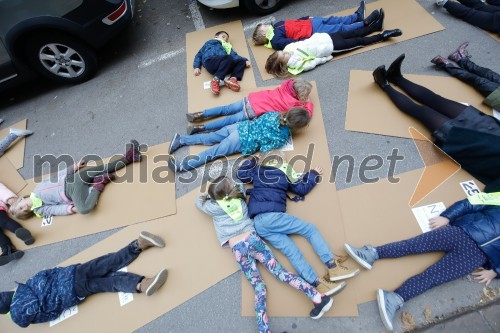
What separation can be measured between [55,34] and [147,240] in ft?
8.12

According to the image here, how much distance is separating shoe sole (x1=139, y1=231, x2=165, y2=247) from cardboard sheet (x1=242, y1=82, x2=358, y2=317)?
0.73 m

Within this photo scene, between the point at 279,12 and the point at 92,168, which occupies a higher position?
the point at 279,12

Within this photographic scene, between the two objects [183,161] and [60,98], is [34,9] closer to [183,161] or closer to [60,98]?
[60,98]

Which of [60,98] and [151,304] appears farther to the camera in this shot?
[60,98]

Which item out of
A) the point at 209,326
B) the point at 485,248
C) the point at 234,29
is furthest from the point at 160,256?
the point at 234,29

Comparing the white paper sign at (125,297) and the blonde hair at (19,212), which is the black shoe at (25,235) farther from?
the white paper sign at (125,297)

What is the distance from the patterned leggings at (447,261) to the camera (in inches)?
79.0

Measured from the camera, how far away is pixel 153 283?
2229 millimetres

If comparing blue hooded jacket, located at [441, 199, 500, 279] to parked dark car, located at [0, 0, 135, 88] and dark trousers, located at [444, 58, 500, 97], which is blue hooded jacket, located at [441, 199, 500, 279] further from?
parked dark car, located at [0, 0, 135, 88]

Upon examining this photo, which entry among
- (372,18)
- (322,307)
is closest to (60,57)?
(372,18)

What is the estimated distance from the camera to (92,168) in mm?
2875

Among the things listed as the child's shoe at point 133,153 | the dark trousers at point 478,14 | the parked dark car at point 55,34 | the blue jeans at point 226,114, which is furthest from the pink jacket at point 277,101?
the dark trousers at point 478,14

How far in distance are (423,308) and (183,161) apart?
220 cm

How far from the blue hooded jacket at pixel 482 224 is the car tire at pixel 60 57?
3.95 meters
